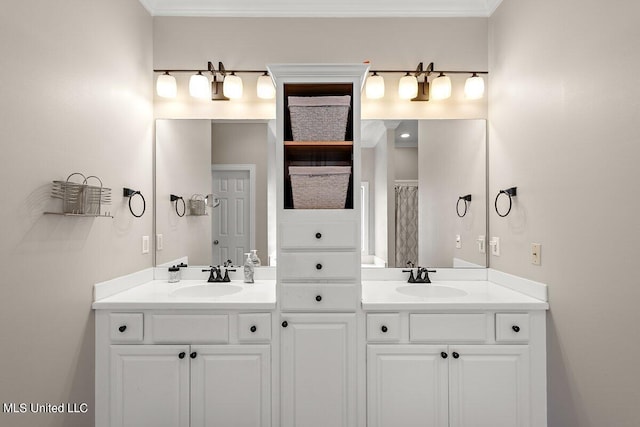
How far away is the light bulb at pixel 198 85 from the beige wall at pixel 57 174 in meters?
0.37

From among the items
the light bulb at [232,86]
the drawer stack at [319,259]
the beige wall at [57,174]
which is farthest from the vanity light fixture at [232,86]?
the drawer stack at [319,259]

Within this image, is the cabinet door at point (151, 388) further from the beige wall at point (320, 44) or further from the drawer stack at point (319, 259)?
the beige wall at point (320, 44)

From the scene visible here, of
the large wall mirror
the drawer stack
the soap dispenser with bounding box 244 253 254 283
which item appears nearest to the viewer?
the drawer stack

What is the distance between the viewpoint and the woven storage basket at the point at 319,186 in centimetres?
196

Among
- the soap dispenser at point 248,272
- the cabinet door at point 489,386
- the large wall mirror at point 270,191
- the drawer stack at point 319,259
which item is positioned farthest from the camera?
the large wall mirror at point 270,191

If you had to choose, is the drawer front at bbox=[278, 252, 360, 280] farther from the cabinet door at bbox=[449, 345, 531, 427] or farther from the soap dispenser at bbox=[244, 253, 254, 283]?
the cabinet door at bbox=[449, 345, 531, 427]

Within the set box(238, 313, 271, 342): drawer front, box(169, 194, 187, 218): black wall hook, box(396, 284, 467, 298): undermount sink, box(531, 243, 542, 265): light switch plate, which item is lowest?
box(238, 313, 271, 342): drawer front

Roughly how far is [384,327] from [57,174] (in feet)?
5.81

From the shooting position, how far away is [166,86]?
238 centimetres

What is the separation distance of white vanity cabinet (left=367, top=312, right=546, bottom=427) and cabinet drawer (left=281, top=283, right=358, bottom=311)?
0.25 m

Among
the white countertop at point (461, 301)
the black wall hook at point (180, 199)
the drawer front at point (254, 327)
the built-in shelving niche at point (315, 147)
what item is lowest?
the drawer front at point (254, 327)

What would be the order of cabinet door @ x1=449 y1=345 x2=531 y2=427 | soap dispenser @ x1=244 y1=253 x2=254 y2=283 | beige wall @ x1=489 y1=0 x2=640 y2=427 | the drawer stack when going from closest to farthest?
beige wall @ x1=489 y1=0 x2=640 y2=427
cabinet door @ x1=449 y1=345 x2=531 y2=427
the drawer stack
soap dispenser @ x1=244 y1=253 x2=254 y2=283

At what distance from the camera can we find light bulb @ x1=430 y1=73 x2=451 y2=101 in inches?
93.6

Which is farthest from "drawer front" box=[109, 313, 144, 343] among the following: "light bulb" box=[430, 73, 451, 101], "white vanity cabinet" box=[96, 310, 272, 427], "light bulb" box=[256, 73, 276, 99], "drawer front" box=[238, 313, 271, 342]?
"light bulb" box=[430, 73, 451, 101]
